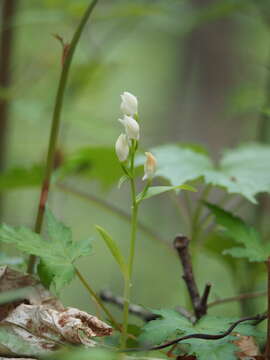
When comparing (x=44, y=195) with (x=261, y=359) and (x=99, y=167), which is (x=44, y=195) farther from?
(x=99, y=167)

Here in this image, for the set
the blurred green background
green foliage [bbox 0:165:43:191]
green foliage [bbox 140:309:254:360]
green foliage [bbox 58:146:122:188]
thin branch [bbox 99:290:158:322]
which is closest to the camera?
green foliage [bbox 140:309:254:360]

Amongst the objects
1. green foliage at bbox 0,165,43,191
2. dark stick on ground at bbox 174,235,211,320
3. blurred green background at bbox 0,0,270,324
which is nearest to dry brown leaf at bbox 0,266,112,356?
dark stick on ground at bbox 174,235,211,320

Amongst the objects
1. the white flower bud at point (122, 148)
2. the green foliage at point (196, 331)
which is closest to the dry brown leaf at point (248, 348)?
the green foliage at point (196, 331)

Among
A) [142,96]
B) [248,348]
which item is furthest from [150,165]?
[142,96]

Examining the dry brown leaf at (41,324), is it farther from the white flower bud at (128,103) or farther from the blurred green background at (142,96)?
the blurred green background at (142,96)

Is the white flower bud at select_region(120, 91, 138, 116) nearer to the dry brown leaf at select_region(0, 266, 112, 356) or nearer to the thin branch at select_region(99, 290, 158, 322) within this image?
the dry brown leaf at select_region(0, 266, 112, 356)

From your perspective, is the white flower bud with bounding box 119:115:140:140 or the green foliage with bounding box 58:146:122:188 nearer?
the white flower bud with bounding box 119:115:140:140
